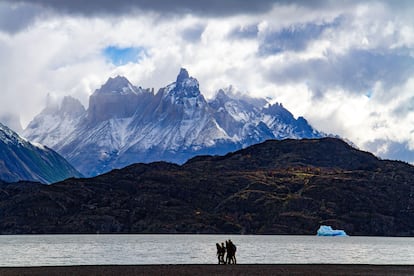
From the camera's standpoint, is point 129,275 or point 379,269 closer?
point 129,275

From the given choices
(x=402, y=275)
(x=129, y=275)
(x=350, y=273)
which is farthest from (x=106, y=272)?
(x=402, y=275)

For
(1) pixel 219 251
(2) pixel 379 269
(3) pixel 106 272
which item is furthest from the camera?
(1) pixel 219 251

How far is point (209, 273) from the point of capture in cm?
8406

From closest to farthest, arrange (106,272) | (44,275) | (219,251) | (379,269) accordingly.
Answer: (44,275) → (106,272) → (379,269) → (219,251)

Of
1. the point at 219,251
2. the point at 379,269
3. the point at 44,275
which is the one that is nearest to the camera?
the point at 44,275

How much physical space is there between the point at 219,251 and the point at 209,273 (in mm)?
23018

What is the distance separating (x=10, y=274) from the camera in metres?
83.2

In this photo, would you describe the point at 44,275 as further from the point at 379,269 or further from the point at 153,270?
the point at 379,269

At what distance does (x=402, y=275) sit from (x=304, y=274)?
11764mm

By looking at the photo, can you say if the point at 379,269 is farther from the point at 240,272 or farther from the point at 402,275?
the point at 240,272

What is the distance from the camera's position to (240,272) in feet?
281

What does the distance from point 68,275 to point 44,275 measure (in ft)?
9.17

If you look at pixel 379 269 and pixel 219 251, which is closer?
pixel 379 269

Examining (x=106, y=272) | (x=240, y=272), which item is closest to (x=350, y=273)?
(x=240, y=272)
